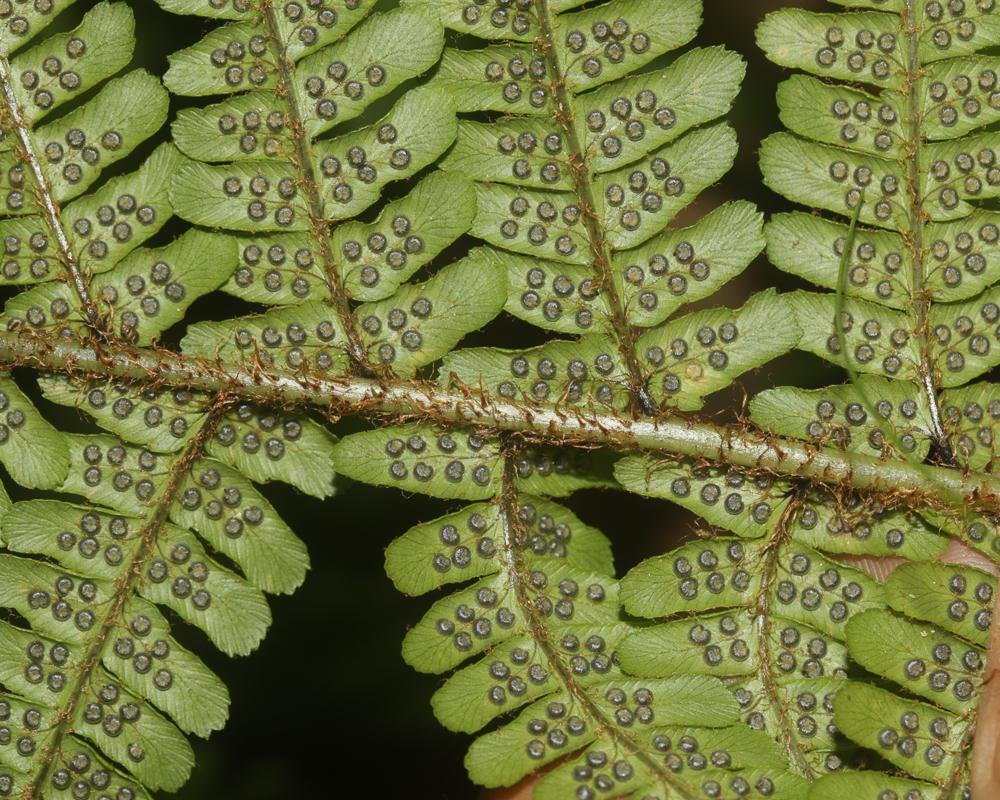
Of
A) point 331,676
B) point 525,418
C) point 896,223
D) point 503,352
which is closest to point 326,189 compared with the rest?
point 503,352

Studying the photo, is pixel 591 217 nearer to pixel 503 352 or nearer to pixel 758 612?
pixel 503 352

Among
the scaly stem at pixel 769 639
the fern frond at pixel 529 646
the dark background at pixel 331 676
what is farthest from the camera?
the dark background at pixel 331 676

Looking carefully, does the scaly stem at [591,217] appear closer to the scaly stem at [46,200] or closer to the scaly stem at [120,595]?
the scaly stem at [120,595]

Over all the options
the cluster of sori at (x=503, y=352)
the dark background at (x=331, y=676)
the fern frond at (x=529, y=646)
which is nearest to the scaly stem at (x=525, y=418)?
the cluster of sori at (x=503, y=352)

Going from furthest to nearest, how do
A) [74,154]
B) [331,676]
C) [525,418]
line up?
[331,676] < [525,418] < [74,154]

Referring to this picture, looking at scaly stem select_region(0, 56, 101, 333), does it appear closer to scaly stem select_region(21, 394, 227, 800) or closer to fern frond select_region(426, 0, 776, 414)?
scaly stem select_region(21, 394, 227, 800)

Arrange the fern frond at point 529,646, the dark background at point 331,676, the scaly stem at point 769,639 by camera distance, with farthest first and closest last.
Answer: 1. the dark background at point 331,676
2. the scaly stem at point 769,639
3. the fern frond at point 529,646

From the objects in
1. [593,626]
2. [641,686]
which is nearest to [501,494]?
[593,626]
